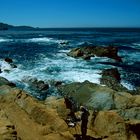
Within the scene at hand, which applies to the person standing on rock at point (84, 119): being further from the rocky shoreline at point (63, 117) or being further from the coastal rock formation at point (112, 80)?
the coastal rock formation at point (112, 80)

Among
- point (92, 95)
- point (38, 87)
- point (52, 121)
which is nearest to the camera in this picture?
point (52, 121)

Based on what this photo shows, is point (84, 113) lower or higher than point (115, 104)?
higher

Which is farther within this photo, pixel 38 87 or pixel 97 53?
pixel 97 53

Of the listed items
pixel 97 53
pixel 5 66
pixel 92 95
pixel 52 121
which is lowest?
pixel 5 66

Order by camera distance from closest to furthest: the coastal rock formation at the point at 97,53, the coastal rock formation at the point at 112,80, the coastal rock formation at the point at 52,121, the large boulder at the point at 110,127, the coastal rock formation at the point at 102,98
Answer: the coastal rock formation at the point at 52,121, the large boulder at the point at 110,127, the coastal rock formation at the point at 102,98, the coastal rock formation at the point at 112,80, the coastal rock formation at the point at 97,53

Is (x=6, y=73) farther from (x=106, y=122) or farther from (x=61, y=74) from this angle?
(x=106, y=122)

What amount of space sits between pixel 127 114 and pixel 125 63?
83.2 ft

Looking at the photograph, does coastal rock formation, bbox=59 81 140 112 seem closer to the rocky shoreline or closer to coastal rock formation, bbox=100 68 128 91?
the rocky shoreline

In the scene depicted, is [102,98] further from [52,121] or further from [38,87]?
[38,87]

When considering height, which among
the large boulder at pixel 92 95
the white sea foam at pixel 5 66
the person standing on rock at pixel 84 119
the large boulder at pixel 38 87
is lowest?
the large boulder at pixel 38 87

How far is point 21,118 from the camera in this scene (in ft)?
48.0

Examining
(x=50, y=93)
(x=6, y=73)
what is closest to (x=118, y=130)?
(x=50, y=93)

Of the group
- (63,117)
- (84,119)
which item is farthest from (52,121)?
(84,119)

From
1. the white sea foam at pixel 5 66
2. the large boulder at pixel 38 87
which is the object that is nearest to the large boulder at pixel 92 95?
the large boulder at pixel 38 87
